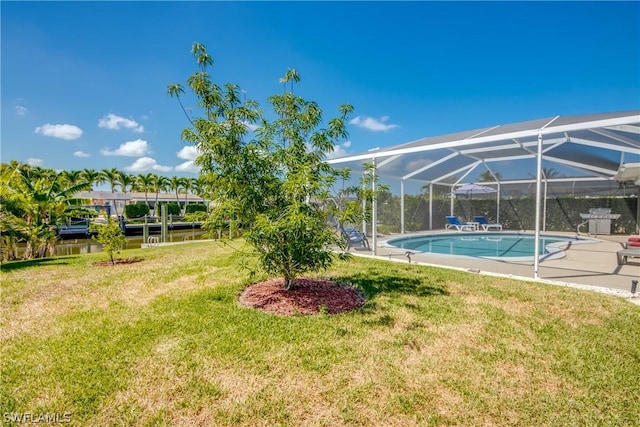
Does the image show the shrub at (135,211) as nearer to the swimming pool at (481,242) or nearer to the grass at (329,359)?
the swimming pool at (481,242)

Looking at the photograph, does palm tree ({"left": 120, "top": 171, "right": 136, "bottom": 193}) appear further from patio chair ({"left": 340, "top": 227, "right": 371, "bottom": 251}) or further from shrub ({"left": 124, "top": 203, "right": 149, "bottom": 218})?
patio chair ({"left": 340, "top": 227, "right": 371, "bottom": 251})

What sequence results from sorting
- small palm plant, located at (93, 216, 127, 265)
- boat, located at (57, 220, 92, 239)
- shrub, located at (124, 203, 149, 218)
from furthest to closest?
shrub, located at (124, 203, 149, 218) < boat, located at (57, 220, 92, 239) < small palm plant, located at (93, 216, 127, 265)

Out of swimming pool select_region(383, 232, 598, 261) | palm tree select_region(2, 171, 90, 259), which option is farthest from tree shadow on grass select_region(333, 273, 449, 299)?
palm tree select_region(2, 171, 90, 259)

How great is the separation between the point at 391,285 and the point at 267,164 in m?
4.10

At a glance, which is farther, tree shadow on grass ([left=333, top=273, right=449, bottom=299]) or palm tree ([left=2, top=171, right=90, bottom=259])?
palm tree ([left=2, top=171, right=90, bottom=259])

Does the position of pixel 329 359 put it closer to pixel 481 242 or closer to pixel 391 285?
pixel 391 285

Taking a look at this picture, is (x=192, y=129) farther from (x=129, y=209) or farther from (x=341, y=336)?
(x=129, y=209)

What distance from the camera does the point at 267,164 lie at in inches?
229

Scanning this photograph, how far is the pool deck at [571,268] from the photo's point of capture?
23.7 ft

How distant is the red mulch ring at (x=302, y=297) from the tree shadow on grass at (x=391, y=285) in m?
0.39

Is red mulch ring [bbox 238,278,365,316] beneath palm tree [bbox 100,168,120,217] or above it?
beneath

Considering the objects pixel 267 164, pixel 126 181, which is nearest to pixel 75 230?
pixel 267 164

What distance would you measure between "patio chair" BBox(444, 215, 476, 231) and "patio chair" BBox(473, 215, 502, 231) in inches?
33.5

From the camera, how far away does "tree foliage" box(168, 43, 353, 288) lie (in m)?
5.50
